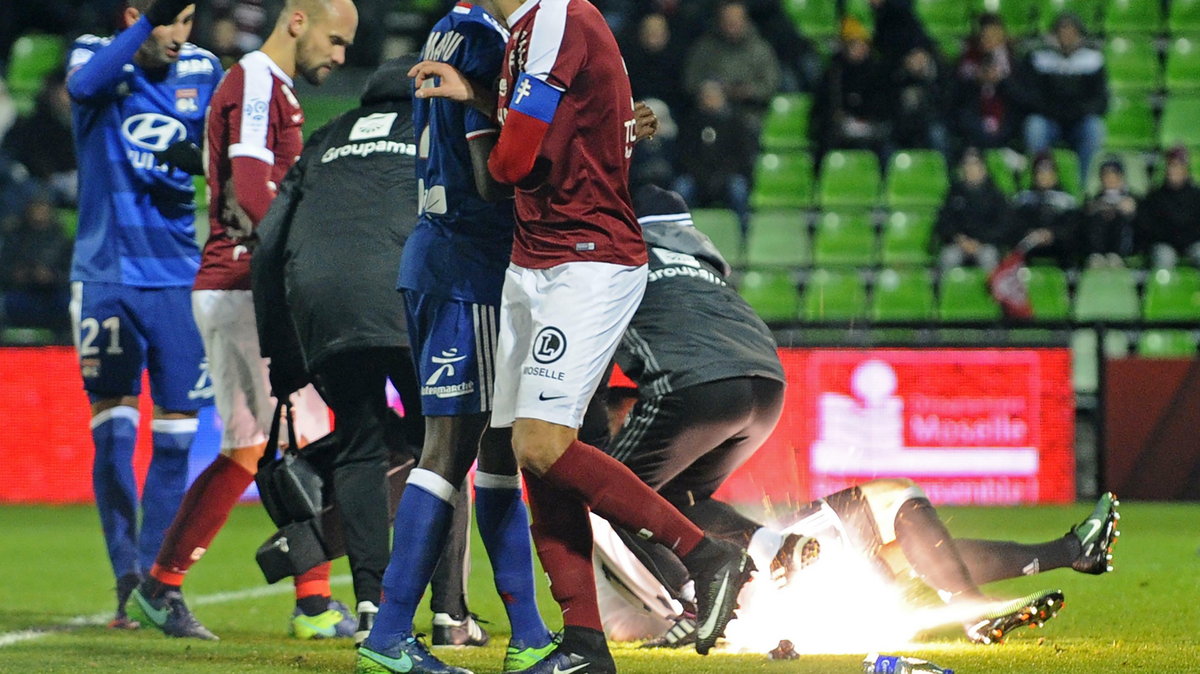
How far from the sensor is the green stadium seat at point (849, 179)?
1368 cm

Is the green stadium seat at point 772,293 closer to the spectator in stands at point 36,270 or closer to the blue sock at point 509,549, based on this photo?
the spectator in stands at point 36,270

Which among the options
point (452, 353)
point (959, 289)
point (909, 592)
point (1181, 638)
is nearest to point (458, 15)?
point (452, 353)

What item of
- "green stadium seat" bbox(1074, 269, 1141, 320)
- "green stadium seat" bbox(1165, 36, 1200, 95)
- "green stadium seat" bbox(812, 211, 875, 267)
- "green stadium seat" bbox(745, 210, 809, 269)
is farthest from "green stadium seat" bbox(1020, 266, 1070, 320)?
"green stadium seat" bbox(1165, 36, 1200, 95)

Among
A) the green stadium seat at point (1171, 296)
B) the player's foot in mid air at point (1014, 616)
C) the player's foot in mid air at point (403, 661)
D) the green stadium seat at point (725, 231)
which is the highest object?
the green stadium seat at point (725, 231)

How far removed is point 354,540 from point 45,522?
19.2 feet

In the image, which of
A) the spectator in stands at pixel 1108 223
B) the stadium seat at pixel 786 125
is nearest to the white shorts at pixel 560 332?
the spectator in stands at pixel 1108 223

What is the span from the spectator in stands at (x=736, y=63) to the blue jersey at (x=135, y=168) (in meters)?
8.06

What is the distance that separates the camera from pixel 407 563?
4.51m

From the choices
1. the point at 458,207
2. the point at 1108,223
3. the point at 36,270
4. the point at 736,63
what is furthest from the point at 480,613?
the point at 736,63

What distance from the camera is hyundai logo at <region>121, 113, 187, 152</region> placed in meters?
6.42

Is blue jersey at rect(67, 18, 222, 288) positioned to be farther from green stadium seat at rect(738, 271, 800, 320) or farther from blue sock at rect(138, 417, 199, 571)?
green stadium seat at rect(738, 271, 800, 320)

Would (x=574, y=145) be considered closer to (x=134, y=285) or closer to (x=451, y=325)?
(x=451, y=325)

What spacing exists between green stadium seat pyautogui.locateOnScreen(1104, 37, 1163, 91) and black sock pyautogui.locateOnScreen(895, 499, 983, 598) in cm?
1020

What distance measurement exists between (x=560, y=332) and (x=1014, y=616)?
1892 millimetres
